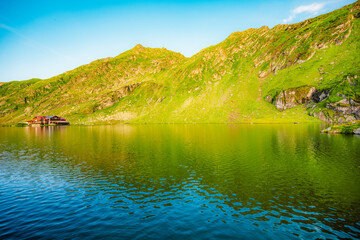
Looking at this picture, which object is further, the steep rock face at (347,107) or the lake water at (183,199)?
the steep rock face at (347,107)

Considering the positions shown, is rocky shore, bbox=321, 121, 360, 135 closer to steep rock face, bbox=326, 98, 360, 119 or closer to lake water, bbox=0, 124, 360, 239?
lake water, bbox=0, 124, 360, 239

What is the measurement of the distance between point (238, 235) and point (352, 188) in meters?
21.0

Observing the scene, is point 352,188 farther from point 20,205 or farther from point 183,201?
point 20,205

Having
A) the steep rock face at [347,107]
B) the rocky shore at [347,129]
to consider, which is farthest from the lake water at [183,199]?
the steep rock face at [347,107]

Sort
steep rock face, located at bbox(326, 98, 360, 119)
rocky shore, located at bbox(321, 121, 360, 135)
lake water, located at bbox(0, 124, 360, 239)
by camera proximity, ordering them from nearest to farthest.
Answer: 1. lake water, located at bbox(0, 124, 360, 239)
2. rocky shore, located at bbox(321, 121, 360, 135)
3. steep rock face, located at bbox(326, 98, 360, 119)

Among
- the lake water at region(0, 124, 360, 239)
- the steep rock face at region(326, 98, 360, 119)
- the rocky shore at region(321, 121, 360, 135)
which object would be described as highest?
the steep rock face at region(326, 98, 360, 119)

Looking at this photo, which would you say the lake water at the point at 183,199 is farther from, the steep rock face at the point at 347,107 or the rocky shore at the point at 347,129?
the steep rock face at the point at 347,107

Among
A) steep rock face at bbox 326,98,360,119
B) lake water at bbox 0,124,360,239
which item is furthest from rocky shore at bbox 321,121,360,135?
steep rock face at bbox 326,98,360,119

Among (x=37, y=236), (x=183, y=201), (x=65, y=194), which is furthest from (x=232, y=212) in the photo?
(x=65, y=194)

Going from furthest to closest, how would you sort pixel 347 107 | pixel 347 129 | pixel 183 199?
pixel 347 107, pixel 347 129, pixel 183 199

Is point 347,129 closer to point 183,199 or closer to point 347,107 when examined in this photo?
point 347,107

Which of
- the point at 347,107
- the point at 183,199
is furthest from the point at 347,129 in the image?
the point at 183,199

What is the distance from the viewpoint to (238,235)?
17.5m

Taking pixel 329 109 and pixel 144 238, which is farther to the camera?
pixel 329 109
